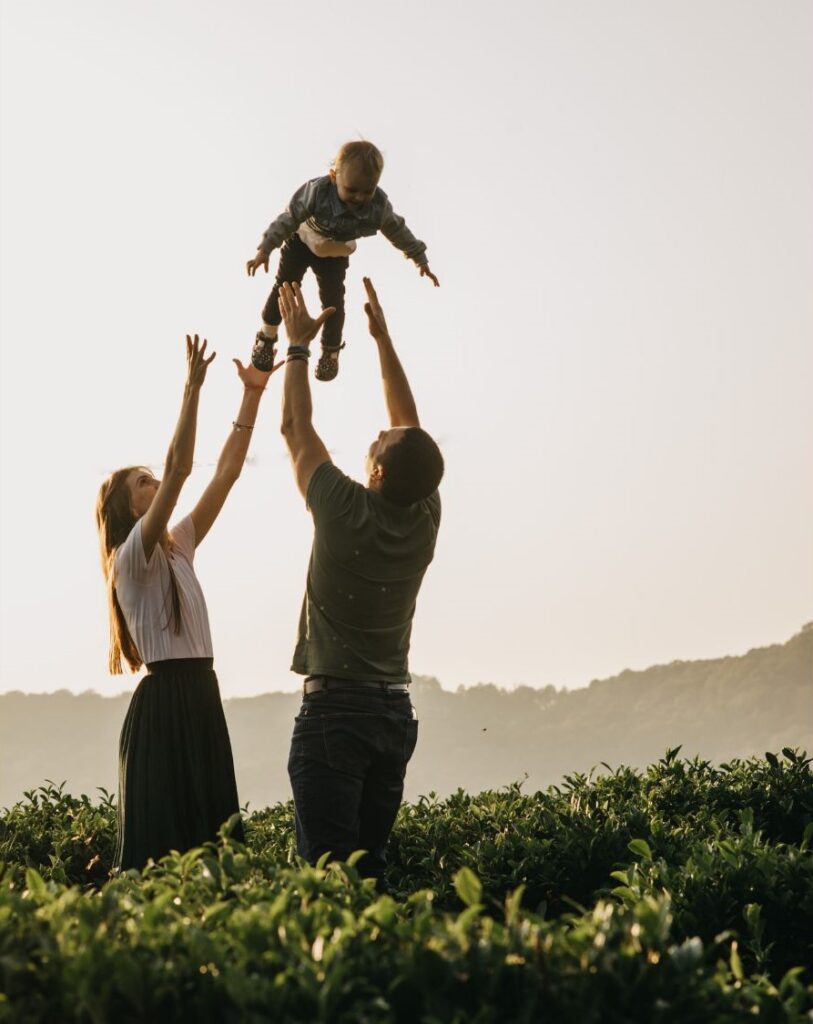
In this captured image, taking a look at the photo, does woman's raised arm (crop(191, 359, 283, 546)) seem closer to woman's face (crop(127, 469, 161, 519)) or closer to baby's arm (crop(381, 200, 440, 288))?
woman's face (crop(127, 469, 161, 519))

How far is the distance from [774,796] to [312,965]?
5.66 metres

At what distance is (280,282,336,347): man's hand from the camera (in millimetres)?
5746

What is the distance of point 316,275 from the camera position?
7.82m

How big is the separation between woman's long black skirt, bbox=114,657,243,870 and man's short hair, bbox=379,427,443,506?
→ 1.34 meters

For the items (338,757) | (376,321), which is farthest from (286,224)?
(338,757)

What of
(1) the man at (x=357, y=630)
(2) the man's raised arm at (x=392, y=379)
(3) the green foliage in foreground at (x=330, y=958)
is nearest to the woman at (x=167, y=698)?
(1) the man at (x=357, y=630)

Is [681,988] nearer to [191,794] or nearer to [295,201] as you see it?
[191,794]

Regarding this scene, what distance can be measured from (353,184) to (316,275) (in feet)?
2.99

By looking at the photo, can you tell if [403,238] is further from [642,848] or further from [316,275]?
[642,848]

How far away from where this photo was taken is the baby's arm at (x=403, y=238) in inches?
294

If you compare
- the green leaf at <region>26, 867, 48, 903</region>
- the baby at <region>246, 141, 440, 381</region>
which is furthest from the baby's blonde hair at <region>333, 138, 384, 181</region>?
the green leaf at <region>26, 867, 48, 903</region>

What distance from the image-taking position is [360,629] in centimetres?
521

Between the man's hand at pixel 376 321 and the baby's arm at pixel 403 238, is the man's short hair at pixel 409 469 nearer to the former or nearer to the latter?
the man's hand at pixel 376 321

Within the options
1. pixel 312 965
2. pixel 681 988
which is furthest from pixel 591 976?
pixel 312 965
